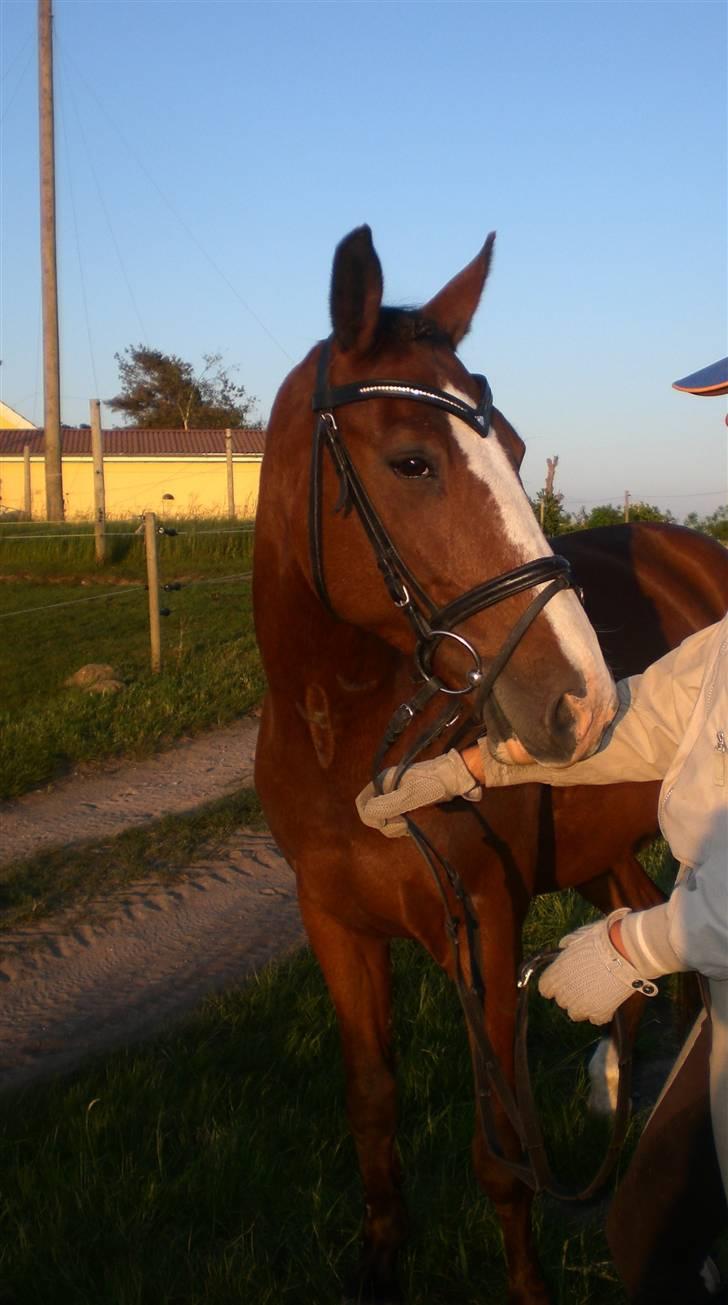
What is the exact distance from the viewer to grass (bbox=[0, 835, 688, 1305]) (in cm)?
264

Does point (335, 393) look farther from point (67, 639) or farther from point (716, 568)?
point (67, 639)

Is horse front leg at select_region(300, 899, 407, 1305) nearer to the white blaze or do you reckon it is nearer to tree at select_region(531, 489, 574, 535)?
the white blaze

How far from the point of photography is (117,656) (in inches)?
402

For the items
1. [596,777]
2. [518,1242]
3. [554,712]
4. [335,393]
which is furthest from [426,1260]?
[335,393]

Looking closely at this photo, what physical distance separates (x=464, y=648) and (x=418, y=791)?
0.31 meters

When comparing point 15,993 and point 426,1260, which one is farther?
point 15,993

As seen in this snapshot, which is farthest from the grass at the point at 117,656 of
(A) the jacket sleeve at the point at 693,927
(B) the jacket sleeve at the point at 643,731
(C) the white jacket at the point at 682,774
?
(A) the jacket sleeve at the point at 693,927

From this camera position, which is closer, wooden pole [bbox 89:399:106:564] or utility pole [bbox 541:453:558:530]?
wooden pole [bbox 89:399:106:564]

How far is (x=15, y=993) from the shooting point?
4270mm

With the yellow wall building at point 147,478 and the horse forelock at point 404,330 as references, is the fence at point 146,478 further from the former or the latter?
the horse forelock at point 404,330

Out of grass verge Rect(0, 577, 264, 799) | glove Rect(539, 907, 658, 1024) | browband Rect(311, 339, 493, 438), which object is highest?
browband Rect(311, 339, 493, 438)

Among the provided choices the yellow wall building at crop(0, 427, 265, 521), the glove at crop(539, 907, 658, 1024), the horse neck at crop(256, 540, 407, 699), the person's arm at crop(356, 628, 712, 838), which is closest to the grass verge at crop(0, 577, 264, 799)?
the horse neck at crop(256, 540, 407, 699)

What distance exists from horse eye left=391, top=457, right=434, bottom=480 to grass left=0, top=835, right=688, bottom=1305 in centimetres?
176

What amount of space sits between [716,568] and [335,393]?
2458 mm
